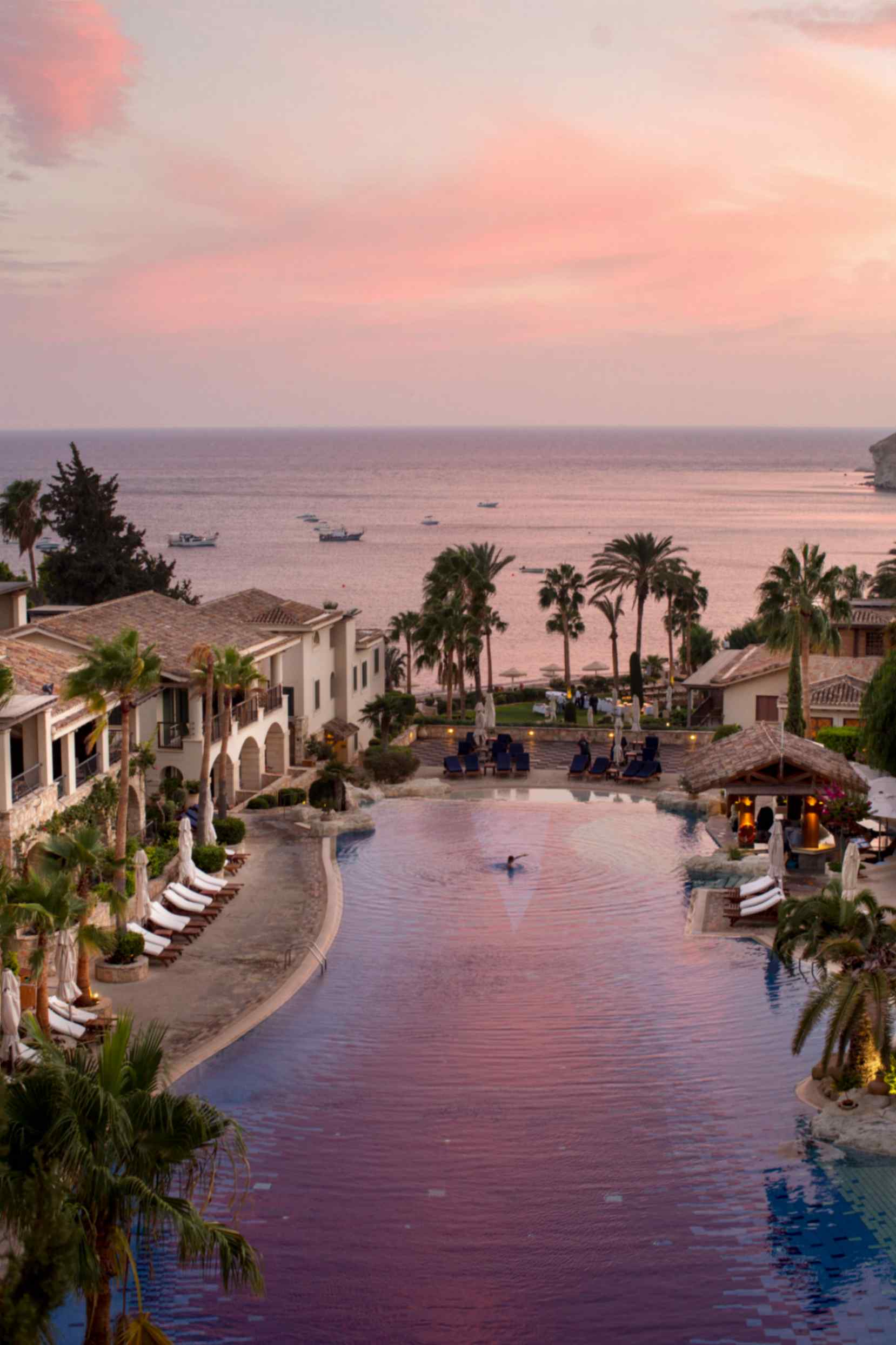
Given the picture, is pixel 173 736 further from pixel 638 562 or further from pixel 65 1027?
pixel 638 562

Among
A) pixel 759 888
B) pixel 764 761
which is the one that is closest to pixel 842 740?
pixel 764 761

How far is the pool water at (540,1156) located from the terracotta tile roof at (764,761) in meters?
5.69

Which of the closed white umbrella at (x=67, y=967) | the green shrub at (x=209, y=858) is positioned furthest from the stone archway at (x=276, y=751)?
the closed white umbrella at (x=67, y=967)

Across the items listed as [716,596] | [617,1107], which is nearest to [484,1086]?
[617,1107]

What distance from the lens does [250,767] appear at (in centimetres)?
3997

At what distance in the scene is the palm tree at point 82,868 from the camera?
63.8 ft

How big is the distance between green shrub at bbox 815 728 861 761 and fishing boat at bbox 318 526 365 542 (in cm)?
14313

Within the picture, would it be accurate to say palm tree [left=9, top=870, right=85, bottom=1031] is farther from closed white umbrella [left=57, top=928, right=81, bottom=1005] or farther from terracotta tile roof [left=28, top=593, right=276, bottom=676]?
terracotta tile roof [left=28, top=593, right=276, bottom=676]

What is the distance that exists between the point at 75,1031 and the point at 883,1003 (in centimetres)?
1080

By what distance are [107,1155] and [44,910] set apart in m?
8.42

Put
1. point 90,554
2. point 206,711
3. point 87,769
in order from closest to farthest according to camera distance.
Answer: point 87,769 < point 206,711 < point 90,554

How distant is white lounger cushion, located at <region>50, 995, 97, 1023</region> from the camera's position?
19844mm

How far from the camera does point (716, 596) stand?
132125mm

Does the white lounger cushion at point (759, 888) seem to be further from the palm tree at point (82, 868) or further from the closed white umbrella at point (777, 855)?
the palm tree at point (82, 868)
